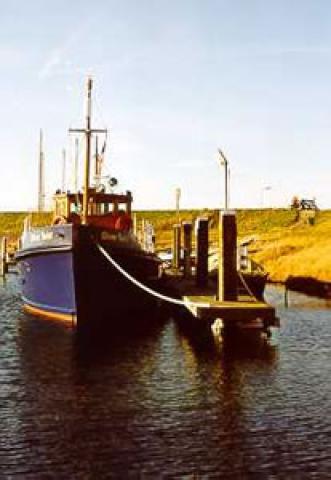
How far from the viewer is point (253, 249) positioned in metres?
70.2

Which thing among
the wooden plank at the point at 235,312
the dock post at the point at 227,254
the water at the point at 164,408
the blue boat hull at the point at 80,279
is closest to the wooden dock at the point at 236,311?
the wooden plank at the point at 235,312

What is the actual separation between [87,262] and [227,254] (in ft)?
22.7

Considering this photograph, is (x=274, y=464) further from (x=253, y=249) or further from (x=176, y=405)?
(x=253, y=249)

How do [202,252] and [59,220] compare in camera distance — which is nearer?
[59,220]

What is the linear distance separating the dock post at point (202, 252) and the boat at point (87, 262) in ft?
8.57

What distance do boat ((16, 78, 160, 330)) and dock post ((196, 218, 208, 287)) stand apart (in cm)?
261

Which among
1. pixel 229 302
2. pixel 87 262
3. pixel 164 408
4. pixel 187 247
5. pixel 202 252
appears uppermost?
pixel 187 247

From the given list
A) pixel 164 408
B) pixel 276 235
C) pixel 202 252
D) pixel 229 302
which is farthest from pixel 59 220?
pixel 276 235

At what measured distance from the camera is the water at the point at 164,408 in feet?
46.9

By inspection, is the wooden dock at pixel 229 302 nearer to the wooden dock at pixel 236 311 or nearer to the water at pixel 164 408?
the wooden dock at pixel 236 311

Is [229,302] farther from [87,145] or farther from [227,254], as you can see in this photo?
[87,145]

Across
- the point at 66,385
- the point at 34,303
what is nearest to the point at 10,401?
the point at 66,385

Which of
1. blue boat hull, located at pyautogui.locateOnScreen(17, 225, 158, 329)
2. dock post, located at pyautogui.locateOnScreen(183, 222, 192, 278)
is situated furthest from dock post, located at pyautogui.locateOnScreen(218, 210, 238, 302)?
dock post, located at pyautogui.locateOnScreen(183, 222, 192, 278)

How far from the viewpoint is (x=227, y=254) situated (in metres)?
27.2
